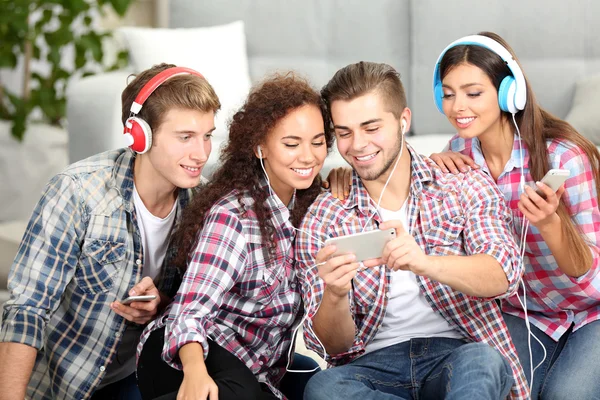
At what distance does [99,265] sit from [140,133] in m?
0.32

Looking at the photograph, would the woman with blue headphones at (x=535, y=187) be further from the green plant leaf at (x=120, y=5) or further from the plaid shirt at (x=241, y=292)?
the green plant leaf at (x=120, y=5)

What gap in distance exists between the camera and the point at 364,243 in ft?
4.82

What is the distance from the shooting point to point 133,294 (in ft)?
5.57

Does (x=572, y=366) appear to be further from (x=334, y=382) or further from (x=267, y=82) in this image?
(x=267, y=82)

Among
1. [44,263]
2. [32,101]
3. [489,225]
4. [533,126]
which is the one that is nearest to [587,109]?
[533,126]

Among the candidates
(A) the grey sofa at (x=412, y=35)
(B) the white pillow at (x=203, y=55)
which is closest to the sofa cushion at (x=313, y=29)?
(A) the grey sofa at (x=412, y=35)

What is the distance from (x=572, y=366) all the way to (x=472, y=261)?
1.27 ft

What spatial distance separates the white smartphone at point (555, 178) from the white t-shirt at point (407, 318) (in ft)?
→ 1.17

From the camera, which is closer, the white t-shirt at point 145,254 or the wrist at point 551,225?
the wrist at point 551,225

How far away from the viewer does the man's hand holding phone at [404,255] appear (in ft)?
4.83

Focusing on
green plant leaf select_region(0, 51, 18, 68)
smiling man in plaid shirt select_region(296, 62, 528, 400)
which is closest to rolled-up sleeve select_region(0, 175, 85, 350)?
smiling man in plaid shirt select_region(296, 62, 528, 400)

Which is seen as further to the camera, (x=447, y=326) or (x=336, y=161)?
(x=336, y=161)

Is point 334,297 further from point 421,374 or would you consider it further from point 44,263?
point 44,263

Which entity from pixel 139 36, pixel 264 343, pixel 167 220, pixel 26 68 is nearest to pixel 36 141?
pixel 26 68
